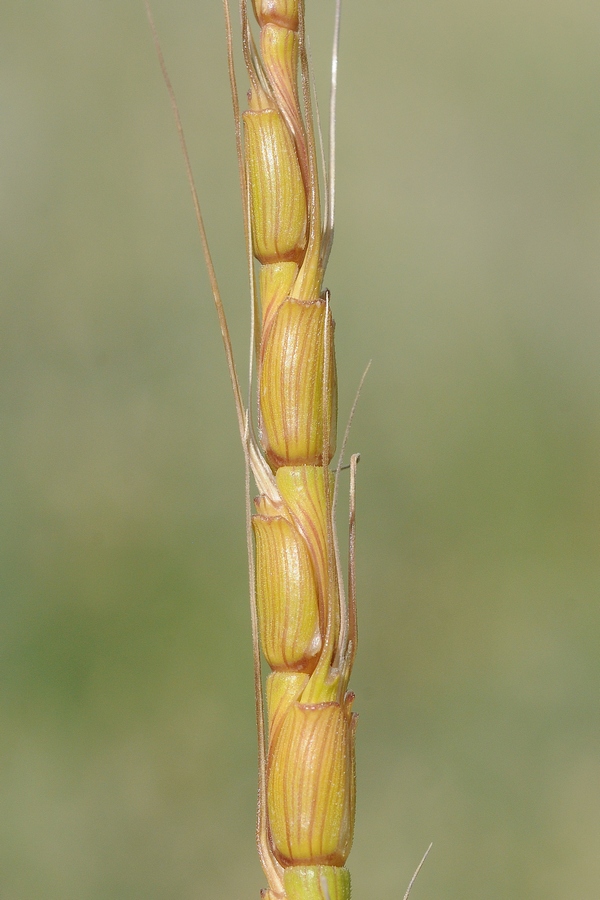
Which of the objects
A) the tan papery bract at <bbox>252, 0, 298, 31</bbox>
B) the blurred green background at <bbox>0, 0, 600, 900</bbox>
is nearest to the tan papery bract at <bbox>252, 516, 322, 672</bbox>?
the tan papery bract at <bbox>252, 0, 298, 31</bbox>

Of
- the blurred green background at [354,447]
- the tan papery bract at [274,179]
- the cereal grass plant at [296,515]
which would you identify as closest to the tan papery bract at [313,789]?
the cereal grass plant at [296,515]

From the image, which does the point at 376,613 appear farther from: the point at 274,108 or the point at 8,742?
the point at 274,108

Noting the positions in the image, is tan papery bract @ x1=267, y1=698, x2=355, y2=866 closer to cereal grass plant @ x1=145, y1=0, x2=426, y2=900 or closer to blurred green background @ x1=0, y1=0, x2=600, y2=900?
cereal grass plant @ x1=145, y1=0, x2=426, y2=900

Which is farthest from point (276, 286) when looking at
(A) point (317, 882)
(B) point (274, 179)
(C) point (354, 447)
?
(C) point (354, 447)

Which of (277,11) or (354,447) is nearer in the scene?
(277,11)

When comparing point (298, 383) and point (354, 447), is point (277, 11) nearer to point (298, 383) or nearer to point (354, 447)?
point (298, 383)

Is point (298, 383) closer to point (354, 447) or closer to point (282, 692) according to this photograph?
point (282, 692)

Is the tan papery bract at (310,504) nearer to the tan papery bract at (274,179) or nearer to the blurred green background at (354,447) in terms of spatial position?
the tan papery bract at (274,179)

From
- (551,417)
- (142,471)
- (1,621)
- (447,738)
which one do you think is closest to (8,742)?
(1,621)

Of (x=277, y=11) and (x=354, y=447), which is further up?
(x=277, y=11)
